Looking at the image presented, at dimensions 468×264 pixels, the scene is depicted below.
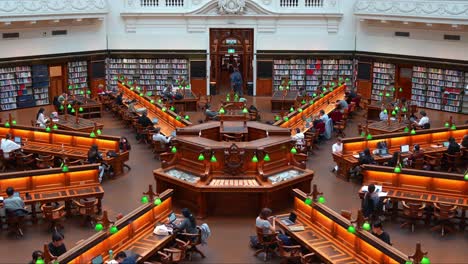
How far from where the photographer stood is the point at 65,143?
17.8m

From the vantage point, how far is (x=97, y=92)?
26.9 metres

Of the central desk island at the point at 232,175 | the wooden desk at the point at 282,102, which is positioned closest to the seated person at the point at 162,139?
the central desk island at the point at 232,175

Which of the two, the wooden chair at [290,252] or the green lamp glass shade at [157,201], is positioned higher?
the green lamp glass shade at [157,201]

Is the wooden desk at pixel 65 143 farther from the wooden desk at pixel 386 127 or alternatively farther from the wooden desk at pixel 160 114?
the wooden desk at pixel 386 127

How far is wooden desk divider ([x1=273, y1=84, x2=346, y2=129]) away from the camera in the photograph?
19.8 m

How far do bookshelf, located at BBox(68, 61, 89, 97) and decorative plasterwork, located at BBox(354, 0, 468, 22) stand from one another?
12.1 meters

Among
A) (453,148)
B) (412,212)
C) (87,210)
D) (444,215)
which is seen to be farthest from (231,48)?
(444,215)

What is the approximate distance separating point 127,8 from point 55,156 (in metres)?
11.9

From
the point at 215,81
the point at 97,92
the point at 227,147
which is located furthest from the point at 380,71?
the point at 227,147

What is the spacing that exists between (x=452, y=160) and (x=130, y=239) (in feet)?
32.1

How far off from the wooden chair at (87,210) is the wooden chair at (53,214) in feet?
1.18

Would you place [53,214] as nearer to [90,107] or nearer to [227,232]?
[227,232]

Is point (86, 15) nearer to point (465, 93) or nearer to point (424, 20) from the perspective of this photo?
point (424, 20)

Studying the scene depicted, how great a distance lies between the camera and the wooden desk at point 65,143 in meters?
16.9
